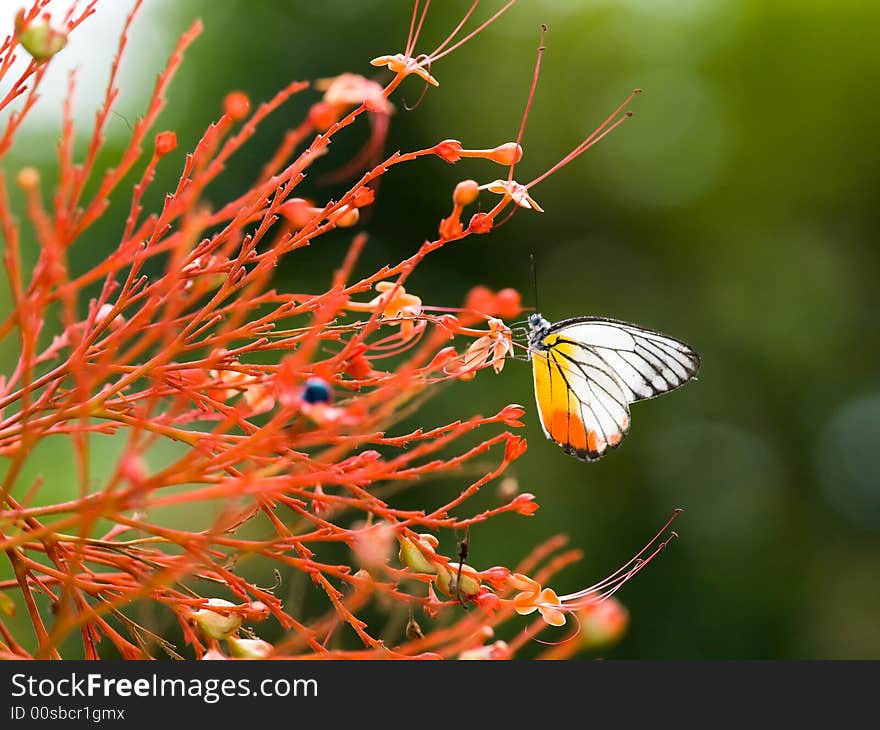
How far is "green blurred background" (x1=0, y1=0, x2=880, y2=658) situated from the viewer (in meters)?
4.04

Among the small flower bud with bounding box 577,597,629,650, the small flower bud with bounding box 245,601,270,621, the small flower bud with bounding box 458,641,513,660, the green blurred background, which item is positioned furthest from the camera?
the green blurred background

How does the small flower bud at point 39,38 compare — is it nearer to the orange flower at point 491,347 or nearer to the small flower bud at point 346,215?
the small flower bud at point 346,215

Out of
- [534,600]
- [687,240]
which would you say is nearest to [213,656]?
[534,600]

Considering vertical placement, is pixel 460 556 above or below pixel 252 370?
below

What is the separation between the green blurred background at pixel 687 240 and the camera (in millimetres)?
4043

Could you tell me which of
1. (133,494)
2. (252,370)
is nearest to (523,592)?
(252,370)

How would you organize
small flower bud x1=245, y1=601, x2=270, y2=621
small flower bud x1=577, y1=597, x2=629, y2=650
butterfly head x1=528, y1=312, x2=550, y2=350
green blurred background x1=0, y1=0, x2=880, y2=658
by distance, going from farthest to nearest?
green blurred background x1=0, y1=0, x2=880, y2=658, butterfly head x1=528, y1=312, x2=550, y2=350, small flower bud x1=245, y1=601, x2=270, y2=621, small flower bud x1=577, y1=597, x2=629, y2=650

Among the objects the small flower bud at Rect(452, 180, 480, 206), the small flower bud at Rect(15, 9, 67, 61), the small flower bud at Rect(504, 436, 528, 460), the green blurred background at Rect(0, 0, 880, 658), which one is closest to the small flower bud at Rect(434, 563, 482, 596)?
the small flower bud at Rect(504, 436, 528, 460)

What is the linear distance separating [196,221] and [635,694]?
0.52 metres

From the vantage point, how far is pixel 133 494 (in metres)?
0.57

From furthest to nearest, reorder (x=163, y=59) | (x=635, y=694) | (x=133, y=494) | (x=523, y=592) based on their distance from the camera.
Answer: (x=163, y=59) → (x=523, y=592) → (x=635, y=694) → (x=133, y=494)

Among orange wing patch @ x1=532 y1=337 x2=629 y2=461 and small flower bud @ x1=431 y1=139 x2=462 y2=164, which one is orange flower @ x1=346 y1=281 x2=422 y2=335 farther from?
orange wing patch @ x1=532 y1=337 x2=629 y2=461

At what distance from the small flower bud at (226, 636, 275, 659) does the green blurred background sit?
10.3ft

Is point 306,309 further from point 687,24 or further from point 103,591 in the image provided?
point 687,24
